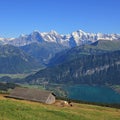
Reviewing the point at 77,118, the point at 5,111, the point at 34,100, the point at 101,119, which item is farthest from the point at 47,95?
the point at 5,111

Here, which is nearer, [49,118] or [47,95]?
[49,118]

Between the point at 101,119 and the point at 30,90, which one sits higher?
the point at 30,90

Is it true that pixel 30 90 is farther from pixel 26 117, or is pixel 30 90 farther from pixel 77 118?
pixel 26 117

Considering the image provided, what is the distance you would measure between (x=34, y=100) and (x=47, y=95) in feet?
16.5

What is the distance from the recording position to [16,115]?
46.6 metres

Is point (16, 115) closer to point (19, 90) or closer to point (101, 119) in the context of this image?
point (101, 119)

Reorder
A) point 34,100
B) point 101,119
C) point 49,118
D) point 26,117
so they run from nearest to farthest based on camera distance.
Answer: point 26,117, point 49,118, point 101,119, point 34,100

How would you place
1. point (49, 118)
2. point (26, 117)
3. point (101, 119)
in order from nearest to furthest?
point (26, 117) → point (49, 118) → point (101, 119)

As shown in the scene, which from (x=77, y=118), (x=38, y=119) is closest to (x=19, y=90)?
(x=77, y=118)

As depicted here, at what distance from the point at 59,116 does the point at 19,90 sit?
70.7 meters

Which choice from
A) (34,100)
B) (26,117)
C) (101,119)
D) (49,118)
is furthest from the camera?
(34,100)

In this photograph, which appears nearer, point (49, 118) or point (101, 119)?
point (49, 118)

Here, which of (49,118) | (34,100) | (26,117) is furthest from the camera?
(34,100)

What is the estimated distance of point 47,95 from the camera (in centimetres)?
11975
